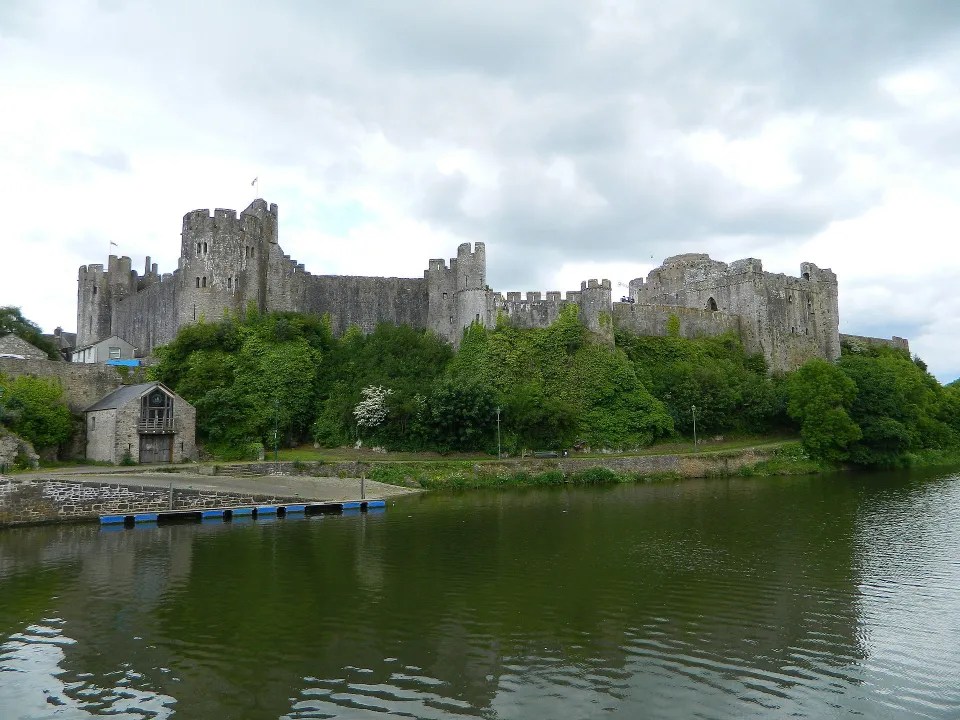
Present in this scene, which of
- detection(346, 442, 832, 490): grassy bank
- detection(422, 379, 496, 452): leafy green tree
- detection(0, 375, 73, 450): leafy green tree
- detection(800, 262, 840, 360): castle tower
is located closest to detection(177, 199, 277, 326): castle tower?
detection(0, 375, 73, 450): leafy green tree

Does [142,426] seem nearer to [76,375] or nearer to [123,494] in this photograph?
[76,375]

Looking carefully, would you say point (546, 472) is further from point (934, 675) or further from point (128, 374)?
point (934, 675)

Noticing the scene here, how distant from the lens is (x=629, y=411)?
3972cm

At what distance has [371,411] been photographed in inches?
1411

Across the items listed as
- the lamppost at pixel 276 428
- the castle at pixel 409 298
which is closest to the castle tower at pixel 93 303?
the castle at pixel 409 298

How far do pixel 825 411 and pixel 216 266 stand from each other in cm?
3326

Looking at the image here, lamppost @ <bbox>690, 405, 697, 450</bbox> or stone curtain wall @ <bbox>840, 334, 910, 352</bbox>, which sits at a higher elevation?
stone curtain wall @ <bbox>840, 334, 910, 352</bbox>

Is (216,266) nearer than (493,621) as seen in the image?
No

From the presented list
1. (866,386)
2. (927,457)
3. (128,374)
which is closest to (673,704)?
(128,374)

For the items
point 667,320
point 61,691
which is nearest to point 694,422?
point 667,320

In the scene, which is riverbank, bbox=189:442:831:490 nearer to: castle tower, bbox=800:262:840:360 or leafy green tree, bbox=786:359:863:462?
leafy green tree, bbox=786:359:863:462

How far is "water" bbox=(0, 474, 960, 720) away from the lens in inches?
340

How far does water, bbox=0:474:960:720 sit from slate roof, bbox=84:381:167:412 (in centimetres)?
1164

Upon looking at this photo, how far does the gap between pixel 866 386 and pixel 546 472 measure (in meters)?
19.9
